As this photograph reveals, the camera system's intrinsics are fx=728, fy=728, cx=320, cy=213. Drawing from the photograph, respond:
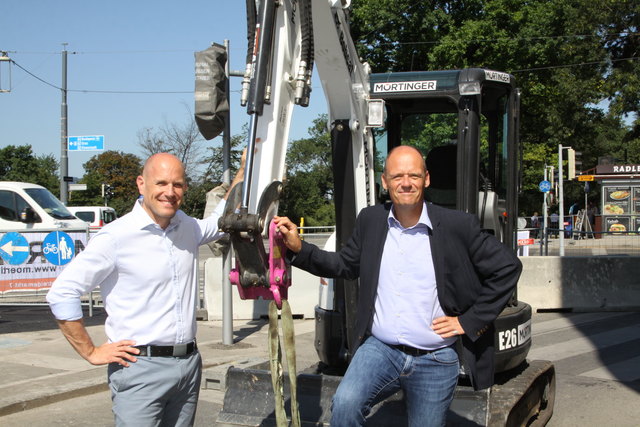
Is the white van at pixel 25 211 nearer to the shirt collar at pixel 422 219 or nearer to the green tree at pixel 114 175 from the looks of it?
the shirt collar at pixel 422 219

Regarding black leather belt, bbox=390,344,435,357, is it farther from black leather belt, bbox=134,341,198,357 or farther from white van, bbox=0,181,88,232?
white van, bbox=0,181,88,232

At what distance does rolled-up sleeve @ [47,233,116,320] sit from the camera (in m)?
3.41

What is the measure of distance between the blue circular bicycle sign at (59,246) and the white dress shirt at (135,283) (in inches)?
364

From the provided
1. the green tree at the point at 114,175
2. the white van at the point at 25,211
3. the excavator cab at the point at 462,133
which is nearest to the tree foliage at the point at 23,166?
the green tree at the point at 114,175

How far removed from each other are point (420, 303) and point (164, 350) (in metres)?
1.27

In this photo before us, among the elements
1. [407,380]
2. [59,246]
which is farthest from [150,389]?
[59,246]

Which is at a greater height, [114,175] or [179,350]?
[114,175]

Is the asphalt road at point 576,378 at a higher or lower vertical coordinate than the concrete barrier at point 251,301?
lower

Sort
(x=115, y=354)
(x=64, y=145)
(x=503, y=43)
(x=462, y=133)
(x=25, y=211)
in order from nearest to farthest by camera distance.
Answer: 1. (x=115, y=354)
2. (x=462, y=133)
3. (x=25, y=211)
4. (x=64, y=145)
5. (x=503, y=43)

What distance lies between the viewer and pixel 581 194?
214ft

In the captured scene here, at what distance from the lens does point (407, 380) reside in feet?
11.8

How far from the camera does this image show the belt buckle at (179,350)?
3561 mm

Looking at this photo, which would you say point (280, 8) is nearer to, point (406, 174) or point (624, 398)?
point (406, 174)

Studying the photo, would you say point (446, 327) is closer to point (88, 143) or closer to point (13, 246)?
point (13, 246)
